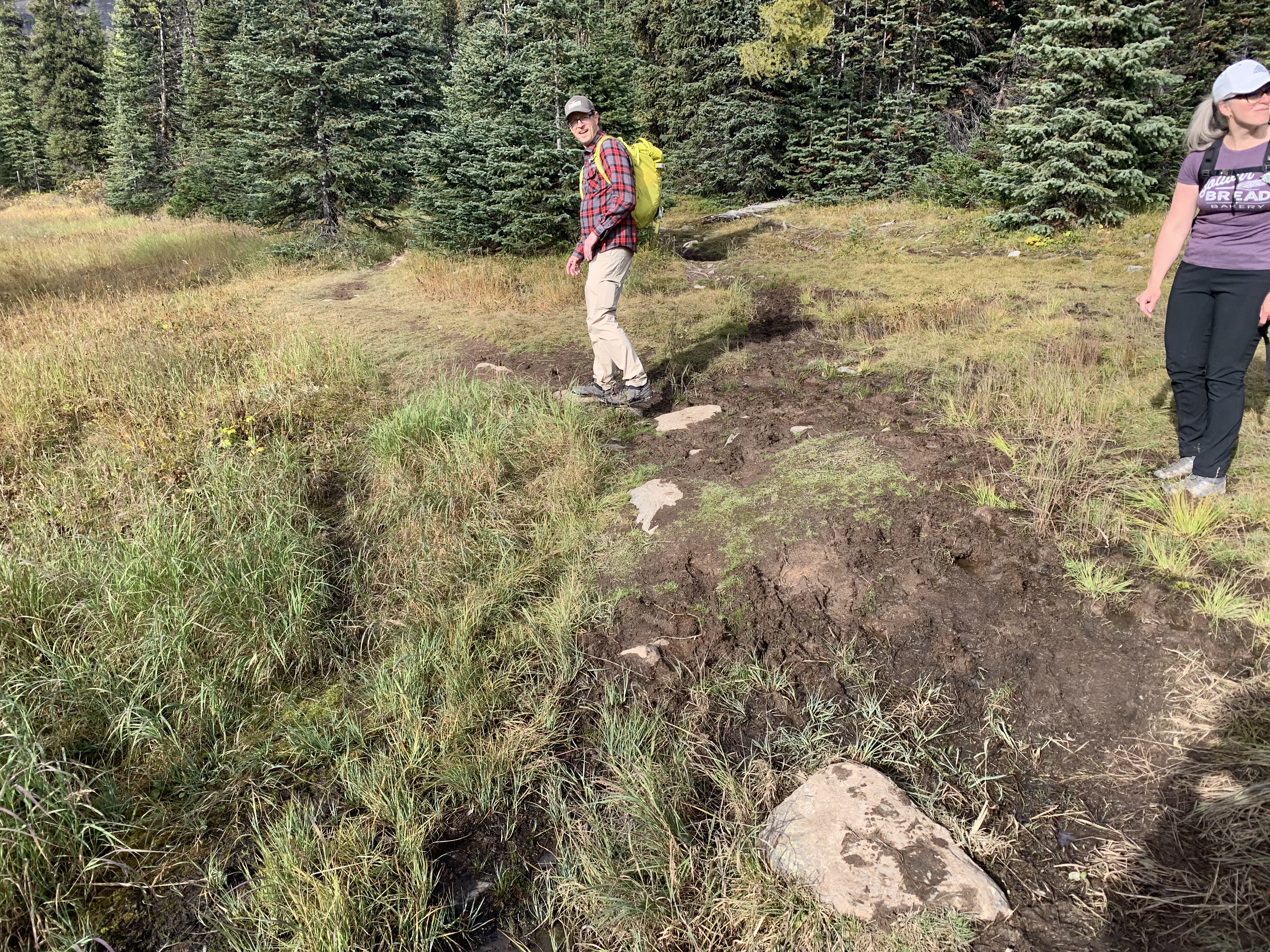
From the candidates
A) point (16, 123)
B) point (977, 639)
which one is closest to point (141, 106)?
point (16, 123)

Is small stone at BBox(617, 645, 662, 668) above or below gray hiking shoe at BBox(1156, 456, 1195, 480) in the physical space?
below

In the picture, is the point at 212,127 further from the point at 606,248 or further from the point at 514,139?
the point at 606,248

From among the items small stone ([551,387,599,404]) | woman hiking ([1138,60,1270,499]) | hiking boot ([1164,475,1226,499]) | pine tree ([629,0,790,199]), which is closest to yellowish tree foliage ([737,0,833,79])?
pine tree ([629,0,790,199])

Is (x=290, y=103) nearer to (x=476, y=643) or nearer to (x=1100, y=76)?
(x=476, y=643)

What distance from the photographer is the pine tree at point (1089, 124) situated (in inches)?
419

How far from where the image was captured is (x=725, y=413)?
5.60 m

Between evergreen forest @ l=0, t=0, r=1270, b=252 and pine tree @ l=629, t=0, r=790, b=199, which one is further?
pine tree @ l=629, t=0, r=790, b=199

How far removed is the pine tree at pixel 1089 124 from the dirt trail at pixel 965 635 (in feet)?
30.6

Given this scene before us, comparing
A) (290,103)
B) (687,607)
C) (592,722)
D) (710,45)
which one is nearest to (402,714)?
(592,722)

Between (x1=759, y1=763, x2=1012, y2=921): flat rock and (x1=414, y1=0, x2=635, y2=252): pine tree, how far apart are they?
958 centimetres

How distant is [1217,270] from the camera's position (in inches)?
134

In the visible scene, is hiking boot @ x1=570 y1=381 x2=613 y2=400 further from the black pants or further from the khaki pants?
the black pants

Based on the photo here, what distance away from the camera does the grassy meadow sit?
2.17m

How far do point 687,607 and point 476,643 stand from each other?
1.06 metres
